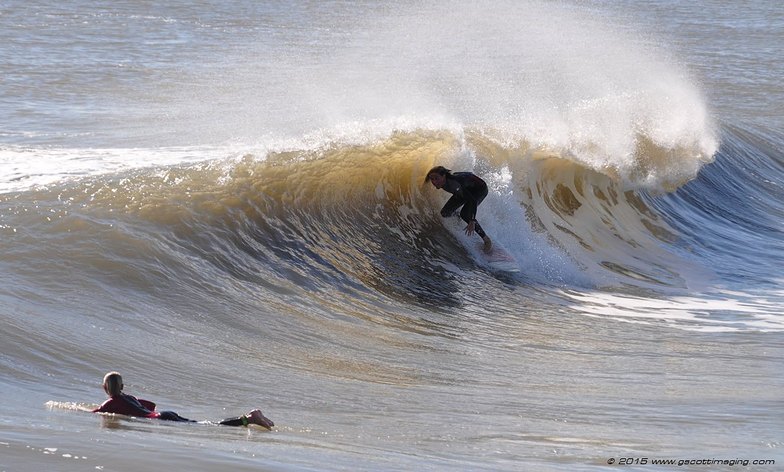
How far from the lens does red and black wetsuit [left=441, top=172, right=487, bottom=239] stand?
11586mm

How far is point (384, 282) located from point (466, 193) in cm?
168

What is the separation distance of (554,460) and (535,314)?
15.9ft

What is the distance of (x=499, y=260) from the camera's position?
1179cm

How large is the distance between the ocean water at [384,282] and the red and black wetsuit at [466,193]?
44 centimetres

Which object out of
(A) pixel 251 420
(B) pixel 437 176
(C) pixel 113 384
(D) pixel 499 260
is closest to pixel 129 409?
(C) pixel 113 384

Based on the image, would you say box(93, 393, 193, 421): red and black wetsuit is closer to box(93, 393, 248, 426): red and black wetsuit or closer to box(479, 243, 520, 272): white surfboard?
box(93, 393, 248, 426): red and black wetsuit

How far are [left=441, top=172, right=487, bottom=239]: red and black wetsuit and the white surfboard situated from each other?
0.73ft

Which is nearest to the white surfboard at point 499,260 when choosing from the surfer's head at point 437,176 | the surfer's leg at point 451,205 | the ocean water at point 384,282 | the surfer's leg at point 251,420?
the ocean water at point 384,282

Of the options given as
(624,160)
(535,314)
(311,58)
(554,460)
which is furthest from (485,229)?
(311,58)

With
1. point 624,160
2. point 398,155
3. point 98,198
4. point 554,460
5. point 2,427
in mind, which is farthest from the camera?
point 624,160

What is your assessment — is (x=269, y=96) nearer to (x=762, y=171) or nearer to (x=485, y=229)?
(x=762, y=171)

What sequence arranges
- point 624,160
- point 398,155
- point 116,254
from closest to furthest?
point 116,254 < point 398,155 < point 624,160

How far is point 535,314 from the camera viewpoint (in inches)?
400

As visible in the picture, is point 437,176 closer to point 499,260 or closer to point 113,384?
point 499,260
